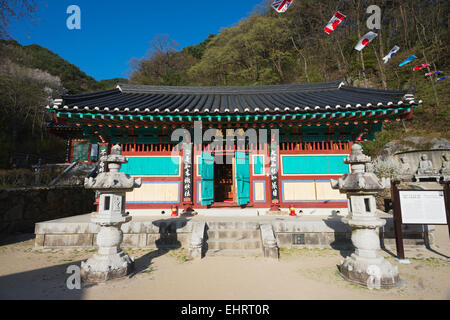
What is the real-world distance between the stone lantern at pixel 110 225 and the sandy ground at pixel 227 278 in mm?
226

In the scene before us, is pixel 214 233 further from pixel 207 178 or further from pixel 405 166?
pixel 405 166

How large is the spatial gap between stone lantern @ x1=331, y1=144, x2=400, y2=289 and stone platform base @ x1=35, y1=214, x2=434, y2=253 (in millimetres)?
1683

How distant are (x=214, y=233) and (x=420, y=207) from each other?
514 centimetres

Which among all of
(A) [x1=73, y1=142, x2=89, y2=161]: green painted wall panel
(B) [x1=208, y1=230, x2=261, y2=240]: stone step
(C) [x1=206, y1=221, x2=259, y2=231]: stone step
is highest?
(A) [x1=73, y1=142, x2=89, y2=161]: green painted wall panel

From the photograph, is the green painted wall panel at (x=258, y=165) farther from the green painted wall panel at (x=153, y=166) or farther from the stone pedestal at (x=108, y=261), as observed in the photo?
the stone pedestal at (x=108, y=261)

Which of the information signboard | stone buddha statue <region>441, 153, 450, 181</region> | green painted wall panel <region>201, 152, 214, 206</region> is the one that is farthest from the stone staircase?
stone buddha statue <region>441, 153, 450, 181</region>

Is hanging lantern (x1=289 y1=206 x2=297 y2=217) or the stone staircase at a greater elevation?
hanging lantern (x1=289 y1=206 x2=297 y2=217)

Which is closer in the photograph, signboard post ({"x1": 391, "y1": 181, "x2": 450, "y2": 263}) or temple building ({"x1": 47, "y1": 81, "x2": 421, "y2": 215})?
signboard post ({"x1": 391, "y1": 181, "x2": 450, "y2": 263})

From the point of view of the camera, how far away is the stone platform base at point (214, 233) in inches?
235

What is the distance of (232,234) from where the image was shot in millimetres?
6117

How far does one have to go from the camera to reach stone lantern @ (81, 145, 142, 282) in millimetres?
4082

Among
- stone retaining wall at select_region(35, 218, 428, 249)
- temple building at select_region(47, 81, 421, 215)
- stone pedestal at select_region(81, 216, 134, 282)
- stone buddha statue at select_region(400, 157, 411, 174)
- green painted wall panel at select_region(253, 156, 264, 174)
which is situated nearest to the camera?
stone pedestal at select_region(81, 216, 134, 282)

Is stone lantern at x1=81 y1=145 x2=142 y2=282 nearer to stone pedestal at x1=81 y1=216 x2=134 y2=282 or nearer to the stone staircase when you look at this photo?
stone pedestal at x1=81 y1=216 x2=134 y2=282
